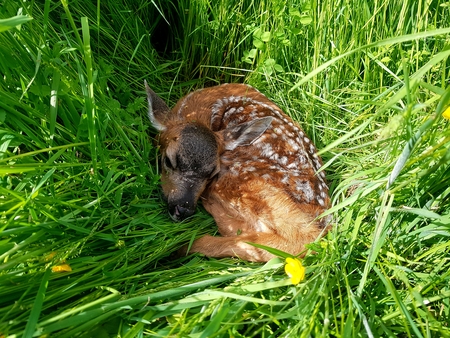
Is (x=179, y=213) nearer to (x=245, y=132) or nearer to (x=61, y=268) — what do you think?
(x=245, y=132)

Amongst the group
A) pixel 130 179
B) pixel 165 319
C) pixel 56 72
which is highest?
pixel 56 72

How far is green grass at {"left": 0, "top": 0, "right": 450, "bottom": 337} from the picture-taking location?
1.90m

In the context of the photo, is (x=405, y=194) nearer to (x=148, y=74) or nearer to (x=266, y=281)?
(x=266, y=281)

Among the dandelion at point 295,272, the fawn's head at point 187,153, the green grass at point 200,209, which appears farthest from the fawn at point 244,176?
the dandelion at point 295,272

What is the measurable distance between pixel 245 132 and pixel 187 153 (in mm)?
457

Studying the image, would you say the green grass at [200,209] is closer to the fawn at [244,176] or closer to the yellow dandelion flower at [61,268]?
the yellow dandelion flower at [61,268]

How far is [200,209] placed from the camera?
316 cm

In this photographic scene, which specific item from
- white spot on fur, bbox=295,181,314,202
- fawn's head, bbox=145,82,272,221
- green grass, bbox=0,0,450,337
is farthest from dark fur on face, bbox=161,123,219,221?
white spot on fur, bbox=295,181,314,202

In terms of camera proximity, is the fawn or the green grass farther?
the fawn

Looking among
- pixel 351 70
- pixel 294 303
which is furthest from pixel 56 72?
pixel 351 70

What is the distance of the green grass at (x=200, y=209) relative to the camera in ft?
6.23

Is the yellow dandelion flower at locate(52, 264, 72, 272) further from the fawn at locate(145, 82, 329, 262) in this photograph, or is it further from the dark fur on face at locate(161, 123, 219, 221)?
the dark fur on face at locate(161, 123, 219, 221)

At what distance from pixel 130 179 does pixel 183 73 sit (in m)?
1.65

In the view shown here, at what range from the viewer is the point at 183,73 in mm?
3916
